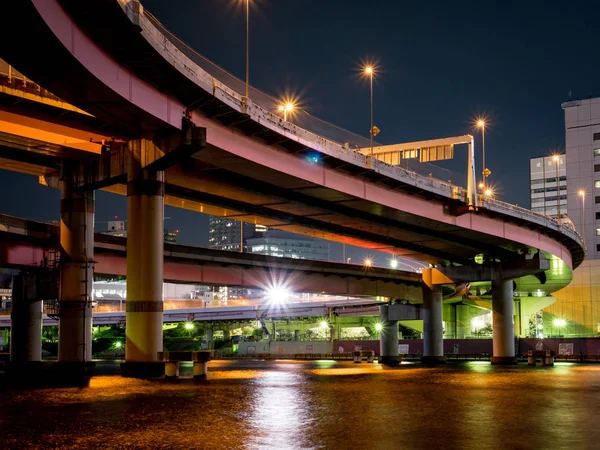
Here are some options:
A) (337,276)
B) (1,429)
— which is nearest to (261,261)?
(337,276)

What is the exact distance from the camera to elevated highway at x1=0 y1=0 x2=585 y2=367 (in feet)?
93.8

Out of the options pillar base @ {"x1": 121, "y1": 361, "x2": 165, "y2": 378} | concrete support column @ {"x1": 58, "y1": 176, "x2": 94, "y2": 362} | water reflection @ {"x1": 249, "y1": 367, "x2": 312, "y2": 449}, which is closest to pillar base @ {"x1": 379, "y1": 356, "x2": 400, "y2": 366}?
concrete support column @ {"x1": 58, "y1": 176, "x2": 94, "y2": 362}

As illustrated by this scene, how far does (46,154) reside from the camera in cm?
4394

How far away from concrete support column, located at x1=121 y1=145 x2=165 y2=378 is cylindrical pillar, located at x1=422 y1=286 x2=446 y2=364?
4754 centimetres

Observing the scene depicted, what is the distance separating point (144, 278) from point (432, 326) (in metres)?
50.8

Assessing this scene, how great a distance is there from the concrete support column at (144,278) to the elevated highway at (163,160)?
0.07 metres

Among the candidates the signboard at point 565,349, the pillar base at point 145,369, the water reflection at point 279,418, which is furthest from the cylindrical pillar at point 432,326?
the water reflection at point 279,418

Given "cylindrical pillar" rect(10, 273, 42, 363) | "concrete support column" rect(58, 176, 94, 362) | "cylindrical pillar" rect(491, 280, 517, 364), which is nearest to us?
"concrete support column" rect(58, 176, 94, 362)

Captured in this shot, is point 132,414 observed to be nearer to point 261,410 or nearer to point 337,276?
point 261,410

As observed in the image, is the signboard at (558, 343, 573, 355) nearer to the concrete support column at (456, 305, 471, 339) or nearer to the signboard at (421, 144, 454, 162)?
the signboard at (421, 144, 454, 162)

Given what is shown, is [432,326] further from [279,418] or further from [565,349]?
[279,418]

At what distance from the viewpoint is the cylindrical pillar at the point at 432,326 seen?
82750mm

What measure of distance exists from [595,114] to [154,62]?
149 m

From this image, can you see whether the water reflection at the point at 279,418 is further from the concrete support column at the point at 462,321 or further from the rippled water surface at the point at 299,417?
the concrete support column at the point at 462,321
